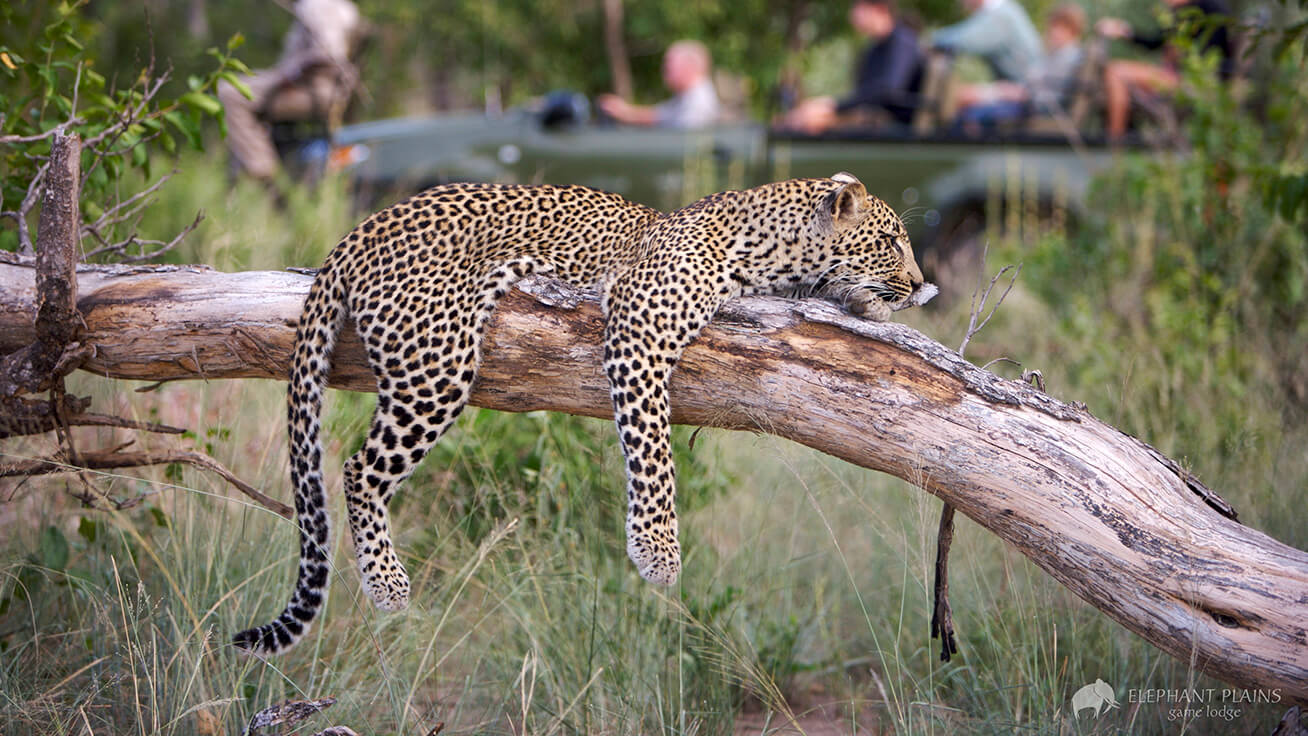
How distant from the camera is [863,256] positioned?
427 centimetres

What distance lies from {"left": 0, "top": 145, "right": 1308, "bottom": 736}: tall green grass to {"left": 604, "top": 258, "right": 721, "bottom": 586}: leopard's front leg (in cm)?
33

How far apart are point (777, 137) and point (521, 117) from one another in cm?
258

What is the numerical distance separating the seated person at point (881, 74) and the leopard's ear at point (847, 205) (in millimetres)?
6229

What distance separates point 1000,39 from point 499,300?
820cm

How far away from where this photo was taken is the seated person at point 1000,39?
10.4m

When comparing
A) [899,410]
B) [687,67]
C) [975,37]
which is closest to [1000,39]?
[975,37]

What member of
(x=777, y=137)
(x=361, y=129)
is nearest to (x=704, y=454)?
(x=777, y=137)

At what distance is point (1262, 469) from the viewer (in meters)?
5.18

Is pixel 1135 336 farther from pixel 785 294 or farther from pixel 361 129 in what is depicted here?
pixel 361 129

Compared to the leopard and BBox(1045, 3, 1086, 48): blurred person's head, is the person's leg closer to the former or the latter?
BBox(1045, 3, 1086, 48): blurred person's head

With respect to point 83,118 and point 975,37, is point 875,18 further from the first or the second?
point 83,118

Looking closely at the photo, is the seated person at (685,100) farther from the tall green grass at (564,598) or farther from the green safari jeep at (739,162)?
the tall green grass at (564,598)

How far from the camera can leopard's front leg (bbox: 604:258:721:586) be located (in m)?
3.77

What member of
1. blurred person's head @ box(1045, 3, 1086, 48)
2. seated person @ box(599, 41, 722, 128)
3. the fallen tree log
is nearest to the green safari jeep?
seated person @ box(599, 41, 722, 128)
